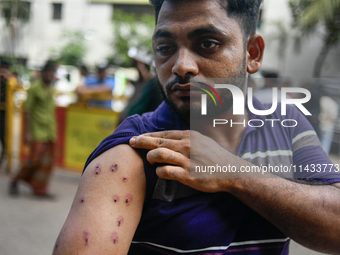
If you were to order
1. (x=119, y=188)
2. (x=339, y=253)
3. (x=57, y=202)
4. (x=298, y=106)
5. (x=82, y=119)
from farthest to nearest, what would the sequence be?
1. (x=82, y=119)
2. (x=57, y=202)
3. (x=298, y=106)
4. (x=339, y=253)
5. (x=119, y=188)

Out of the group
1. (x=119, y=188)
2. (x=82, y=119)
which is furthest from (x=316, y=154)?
(x=82, y=119)

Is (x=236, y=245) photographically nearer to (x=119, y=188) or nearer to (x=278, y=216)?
(x=278, y=216)

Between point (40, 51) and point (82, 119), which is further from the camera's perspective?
point (40, 51)

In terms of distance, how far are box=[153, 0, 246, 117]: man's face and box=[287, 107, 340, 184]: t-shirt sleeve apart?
35cm

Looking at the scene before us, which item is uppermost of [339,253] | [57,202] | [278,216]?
[278,216]

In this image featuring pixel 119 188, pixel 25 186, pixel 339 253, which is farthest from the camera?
Answer: pixel 25 186

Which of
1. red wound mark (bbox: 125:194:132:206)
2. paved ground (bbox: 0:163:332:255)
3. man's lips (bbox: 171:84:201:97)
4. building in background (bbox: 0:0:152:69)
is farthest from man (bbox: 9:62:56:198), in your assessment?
building in background (bbox: 0:0:152:69)

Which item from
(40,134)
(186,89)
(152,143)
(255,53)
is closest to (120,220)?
(152,143)

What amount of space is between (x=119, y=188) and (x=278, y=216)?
550 mm

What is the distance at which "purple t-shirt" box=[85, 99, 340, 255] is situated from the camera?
1072 millimetres

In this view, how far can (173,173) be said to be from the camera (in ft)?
3.43

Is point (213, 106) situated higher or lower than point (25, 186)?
higher

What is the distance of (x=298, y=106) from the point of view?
4.35ft

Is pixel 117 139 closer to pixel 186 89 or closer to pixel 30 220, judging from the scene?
pixel 186 89
